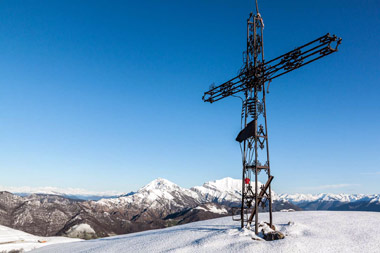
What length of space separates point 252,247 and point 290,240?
2887 mm

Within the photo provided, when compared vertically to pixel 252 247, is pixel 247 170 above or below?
above

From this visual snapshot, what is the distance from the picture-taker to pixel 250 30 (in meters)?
25.8

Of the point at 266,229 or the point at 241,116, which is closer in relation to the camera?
the point at 266,229

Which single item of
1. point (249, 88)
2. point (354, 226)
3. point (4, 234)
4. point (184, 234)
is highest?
point (249, 88)

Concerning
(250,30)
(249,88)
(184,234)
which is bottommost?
(184,234)

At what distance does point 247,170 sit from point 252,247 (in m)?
6.66

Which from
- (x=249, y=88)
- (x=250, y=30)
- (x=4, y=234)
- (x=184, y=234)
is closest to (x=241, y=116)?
(x=249, y=88)

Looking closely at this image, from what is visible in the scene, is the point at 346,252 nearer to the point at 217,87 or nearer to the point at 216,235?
the point at 216,235

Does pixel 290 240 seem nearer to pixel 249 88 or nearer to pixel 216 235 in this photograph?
pixel 216 235

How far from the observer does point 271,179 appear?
72.8 feet

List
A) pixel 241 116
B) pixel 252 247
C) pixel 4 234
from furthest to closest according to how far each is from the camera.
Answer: pixel 4 234
pixel 241 116
pixel 252 247

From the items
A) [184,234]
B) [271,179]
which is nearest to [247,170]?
[271,179]

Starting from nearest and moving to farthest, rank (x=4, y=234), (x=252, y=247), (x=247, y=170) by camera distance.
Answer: (x=252, y=247) < (x=247, y=170) < (x=4, y=234)

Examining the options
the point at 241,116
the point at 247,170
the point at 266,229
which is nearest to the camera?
the point at 266,229
